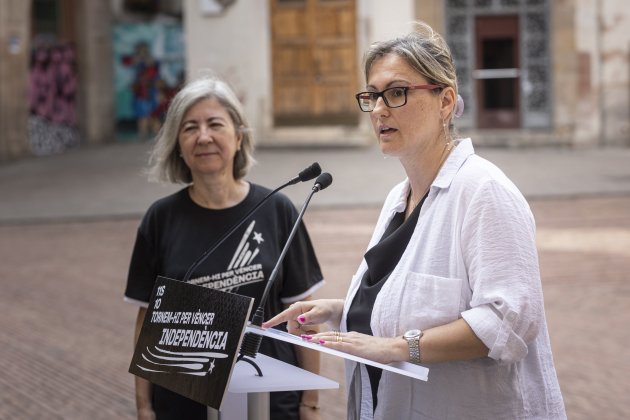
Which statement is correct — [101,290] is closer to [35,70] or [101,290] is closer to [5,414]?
[5,414]

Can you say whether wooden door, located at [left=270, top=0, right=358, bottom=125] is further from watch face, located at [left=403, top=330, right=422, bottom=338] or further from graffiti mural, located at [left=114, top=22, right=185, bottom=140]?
watch face, located at [left=403, top=330, right=422, bottom=338]

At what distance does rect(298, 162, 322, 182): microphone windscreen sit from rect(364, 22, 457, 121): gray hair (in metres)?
0.38

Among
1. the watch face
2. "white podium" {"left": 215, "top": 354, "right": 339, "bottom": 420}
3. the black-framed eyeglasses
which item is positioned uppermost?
the black-framed eyeglasses

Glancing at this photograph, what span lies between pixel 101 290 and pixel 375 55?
7.38 meters

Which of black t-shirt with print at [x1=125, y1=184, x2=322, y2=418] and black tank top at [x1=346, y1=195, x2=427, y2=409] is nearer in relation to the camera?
black tank top at [x1=346, y1=195, x2=427, y2=409]

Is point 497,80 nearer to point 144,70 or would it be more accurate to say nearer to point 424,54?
point 144,70

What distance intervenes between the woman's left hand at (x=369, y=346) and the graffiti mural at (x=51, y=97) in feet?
75.4

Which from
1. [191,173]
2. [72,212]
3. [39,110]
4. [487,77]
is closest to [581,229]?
[72,212]

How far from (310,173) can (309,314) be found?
40 cm

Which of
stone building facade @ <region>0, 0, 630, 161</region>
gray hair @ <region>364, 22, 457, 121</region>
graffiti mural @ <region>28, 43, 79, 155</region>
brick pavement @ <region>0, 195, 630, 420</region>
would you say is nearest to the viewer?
gray hair @ <region>364, 22, 457, 121</region>

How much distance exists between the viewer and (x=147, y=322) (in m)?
2.81

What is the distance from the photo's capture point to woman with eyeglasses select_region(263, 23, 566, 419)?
97.3 inches

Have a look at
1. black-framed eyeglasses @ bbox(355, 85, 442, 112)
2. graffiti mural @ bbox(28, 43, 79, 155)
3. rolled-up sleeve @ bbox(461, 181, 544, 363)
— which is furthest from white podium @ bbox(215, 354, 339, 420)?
graffiti mural @ bbox(28, 43, 79, 155)

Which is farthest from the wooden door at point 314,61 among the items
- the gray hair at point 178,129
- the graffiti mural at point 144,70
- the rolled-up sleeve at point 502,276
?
the rolled-up sleeve at point 502,276
